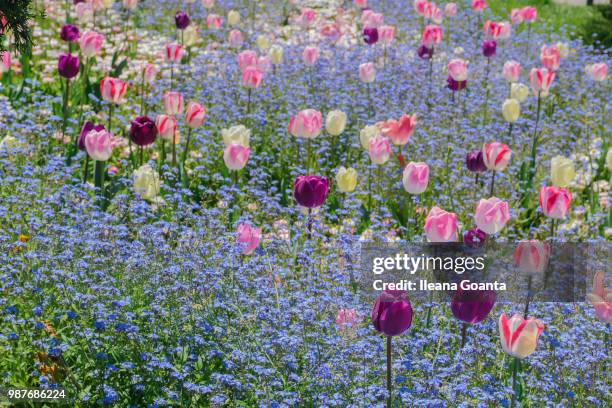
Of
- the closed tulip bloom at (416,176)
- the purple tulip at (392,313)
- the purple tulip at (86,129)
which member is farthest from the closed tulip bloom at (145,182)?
the purple tulip at (392,313)

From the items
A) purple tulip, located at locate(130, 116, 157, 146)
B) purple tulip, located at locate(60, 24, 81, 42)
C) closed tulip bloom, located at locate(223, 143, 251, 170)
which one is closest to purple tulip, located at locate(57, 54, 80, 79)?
purple tulip, located at locate(60, 24, 81, 42)

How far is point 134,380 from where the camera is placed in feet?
10.5

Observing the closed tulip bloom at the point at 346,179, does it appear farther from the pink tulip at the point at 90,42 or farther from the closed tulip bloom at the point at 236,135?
the pink tulip at the point at 90,42

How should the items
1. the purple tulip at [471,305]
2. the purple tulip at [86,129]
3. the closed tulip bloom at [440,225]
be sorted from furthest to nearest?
the purple tulip at [86,129], the closed tulip bloom at [440,225], the purple tulip at [471,305]

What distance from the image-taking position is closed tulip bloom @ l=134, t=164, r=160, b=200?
15.0 ft

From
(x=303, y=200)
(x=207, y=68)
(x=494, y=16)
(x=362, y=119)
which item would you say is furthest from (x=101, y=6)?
(x=494, y=16)

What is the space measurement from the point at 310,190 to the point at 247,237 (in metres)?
0.45

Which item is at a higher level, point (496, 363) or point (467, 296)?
point (467, 296)

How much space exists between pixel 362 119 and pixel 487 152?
1611mm

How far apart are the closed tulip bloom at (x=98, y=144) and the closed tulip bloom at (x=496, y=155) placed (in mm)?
1981

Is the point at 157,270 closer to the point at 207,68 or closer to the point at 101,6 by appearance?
the point at 207,68

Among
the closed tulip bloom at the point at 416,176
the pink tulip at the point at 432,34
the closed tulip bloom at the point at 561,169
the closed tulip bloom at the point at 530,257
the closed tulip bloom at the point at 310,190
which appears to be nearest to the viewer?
the closed tulip bloom at the point at 530,257

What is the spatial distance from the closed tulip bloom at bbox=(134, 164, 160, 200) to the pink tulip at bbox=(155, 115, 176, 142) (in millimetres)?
588

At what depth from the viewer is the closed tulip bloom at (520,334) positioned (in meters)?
3.07
